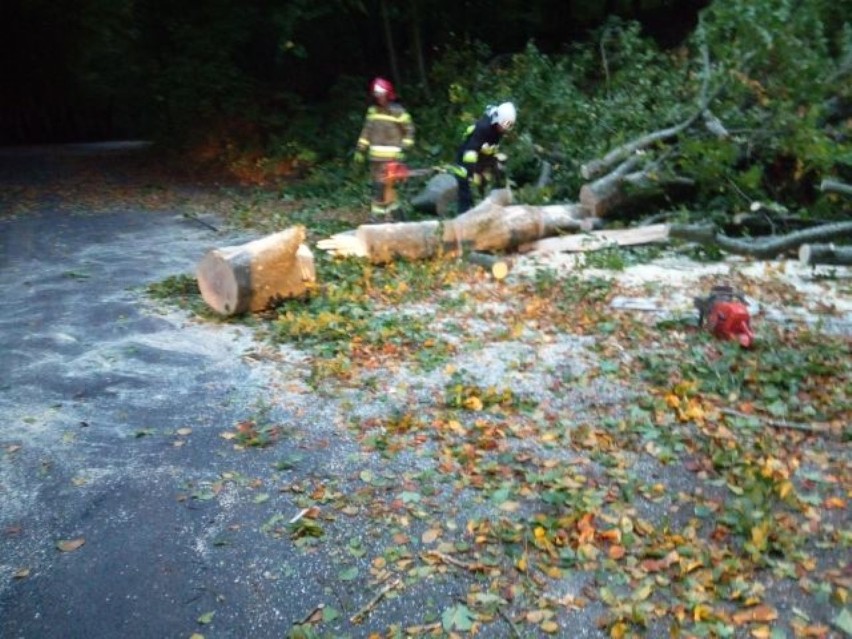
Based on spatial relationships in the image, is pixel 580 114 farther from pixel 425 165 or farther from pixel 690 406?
pixel 690 406

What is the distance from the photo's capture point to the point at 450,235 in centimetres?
830

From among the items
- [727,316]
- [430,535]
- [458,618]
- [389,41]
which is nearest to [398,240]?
[727,316]

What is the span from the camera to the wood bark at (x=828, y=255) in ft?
24.6

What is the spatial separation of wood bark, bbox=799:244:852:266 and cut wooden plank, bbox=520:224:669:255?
1481 millimetres

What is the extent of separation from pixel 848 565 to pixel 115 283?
682 cm

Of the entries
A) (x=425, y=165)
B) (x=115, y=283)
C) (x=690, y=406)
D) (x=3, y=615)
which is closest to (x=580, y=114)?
(x=425, y=165)

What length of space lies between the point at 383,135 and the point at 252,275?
3.87 meters

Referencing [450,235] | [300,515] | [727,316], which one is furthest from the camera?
[450,235]

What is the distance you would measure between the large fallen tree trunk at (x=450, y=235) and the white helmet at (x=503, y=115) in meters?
1.07

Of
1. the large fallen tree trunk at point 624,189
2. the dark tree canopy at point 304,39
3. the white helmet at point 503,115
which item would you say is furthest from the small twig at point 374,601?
the dark tree canopy at point 304,39

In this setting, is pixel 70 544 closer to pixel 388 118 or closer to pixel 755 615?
pixel 755 615

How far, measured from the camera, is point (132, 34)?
20.7 m

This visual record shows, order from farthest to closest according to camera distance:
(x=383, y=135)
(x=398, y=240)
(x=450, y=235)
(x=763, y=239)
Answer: (x=383, y=135) → (x=763, y=239) → (x=450, y=235) → (x=398, y=240)

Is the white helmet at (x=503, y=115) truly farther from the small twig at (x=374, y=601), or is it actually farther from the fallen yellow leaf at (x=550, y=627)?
the fallen yellow leaf at (x=550, y=627)
